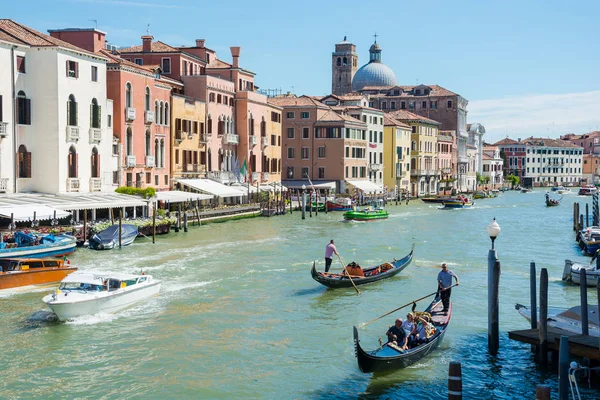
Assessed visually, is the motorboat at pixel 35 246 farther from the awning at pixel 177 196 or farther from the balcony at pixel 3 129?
the awning at pixel 177 196

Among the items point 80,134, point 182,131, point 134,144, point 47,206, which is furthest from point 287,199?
point 47,206

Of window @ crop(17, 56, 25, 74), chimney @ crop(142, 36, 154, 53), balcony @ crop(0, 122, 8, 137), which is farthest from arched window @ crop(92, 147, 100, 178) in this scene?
chimney @ crop(142, 36, 154, 53)

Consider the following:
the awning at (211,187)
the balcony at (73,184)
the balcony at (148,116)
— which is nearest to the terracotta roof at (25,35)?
the balcony at (73,184)

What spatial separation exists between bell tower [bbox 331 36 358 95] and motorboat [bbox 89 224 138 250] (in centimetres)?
7205

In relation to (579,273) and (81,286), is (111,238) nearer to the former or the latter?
(81,286)

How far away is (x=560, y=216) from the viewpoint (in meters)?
52.3

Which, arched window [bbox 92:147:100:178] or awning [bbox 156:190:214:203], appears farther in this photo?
awning [bbox 156:190:214:203]

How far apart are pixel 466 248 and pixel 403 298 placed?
12.1m

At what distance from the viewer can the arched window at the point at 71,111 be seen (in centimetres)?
3219

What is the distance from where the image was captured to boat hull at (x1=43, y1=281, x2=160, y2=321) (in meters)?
17.0

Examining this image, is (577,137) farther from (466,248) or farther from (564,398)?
(564,398)

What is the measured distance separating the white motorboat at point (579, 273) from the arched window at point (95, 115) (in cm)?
2030

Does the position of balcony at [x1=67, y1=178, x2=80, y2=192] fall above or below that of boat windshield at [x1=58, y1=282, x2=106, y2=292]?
above

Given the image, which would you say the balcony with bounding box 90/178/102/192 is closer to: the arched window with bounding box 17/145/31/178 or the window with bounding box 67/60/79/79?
the arched window with bounding box 17/145/31/178
